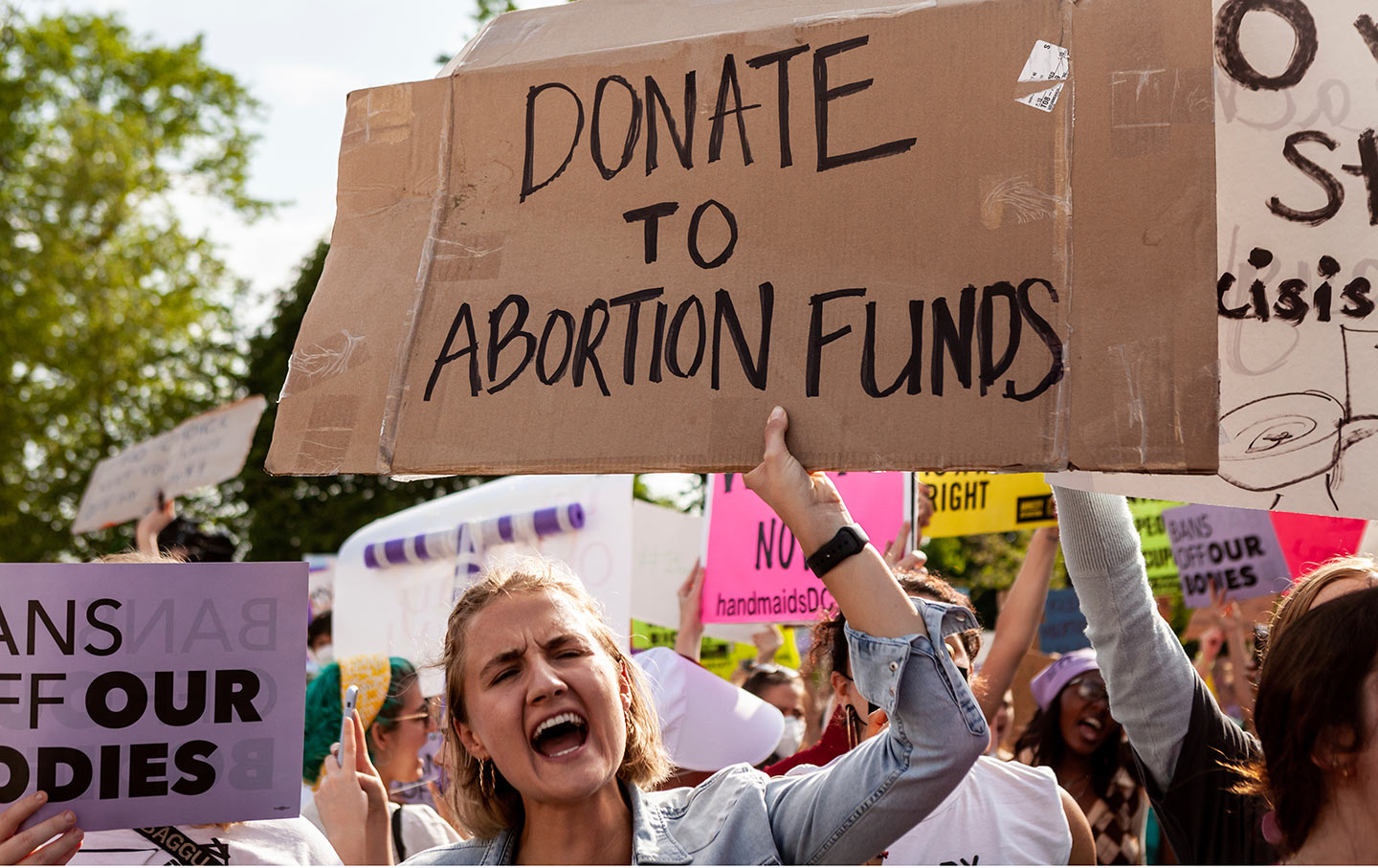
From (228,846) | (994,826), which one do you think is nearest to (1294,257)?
(994,826)

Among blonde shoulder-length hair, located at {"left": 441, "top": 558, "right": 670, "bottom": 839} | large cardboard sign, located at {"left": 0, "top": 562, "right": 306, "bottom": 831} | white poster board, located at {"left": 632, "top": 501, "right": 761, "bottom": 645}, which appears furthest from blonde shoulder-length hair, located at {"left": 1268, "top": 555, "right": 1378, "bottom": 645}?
white poster board, located at {"left": 632, "top": 501, "right": 761, "bottom": 645}

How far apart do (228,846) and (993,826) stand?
60.9 inches

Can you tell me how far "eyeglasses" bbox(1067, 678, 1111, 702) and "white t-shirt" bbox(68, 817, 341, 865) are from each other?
257 cm

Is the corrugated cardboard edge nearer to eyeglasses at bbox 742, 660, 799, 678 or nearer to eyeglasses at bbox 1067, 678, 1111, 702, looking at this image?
eyeglasses at bbox 1067, 678, 1111, 702

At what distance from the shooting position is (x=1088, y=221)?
1.76 metres

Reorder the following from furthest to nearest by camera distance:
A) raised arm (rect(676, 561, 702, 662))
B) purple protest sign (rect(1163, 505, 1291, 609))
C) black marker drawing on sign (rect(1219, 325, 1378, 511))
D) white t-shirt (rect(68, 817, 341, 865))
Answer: purple protest sign (rect(1163, 505, 1291, 609)) < raised arm (rect(676, 561, 702, 662)) < white t-shirt (rect(68, 817, 341, 865)) < black marker drawing on sign (rect(1219, 325, 1378, 511))

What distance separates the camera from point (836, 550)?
1769mm

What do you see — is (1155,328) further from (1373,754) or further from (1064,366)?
(1373,754)

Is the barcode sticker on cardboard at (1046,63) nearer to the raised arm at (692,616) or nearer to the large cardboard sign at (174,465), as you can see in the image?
the raised arm at (692,616)

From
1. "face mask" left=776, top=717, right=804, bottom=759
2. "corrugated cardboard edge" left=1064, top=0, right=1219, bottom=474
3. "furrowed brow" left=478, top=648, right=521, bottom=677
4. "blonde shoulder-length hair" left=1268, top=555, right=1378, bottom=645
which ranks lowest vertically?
"face mask" left=776, top=717, right=804, bottom=759

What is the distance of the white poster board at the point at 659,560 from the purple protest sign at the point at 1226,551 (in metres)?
2.19

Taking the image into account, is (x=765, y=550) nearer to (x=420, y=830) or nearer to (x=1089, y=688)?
(x=1089, y=688)

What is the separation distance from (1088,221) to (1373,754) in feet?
2.86

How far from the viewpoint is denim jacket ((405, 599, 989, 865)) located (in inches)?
68.7
